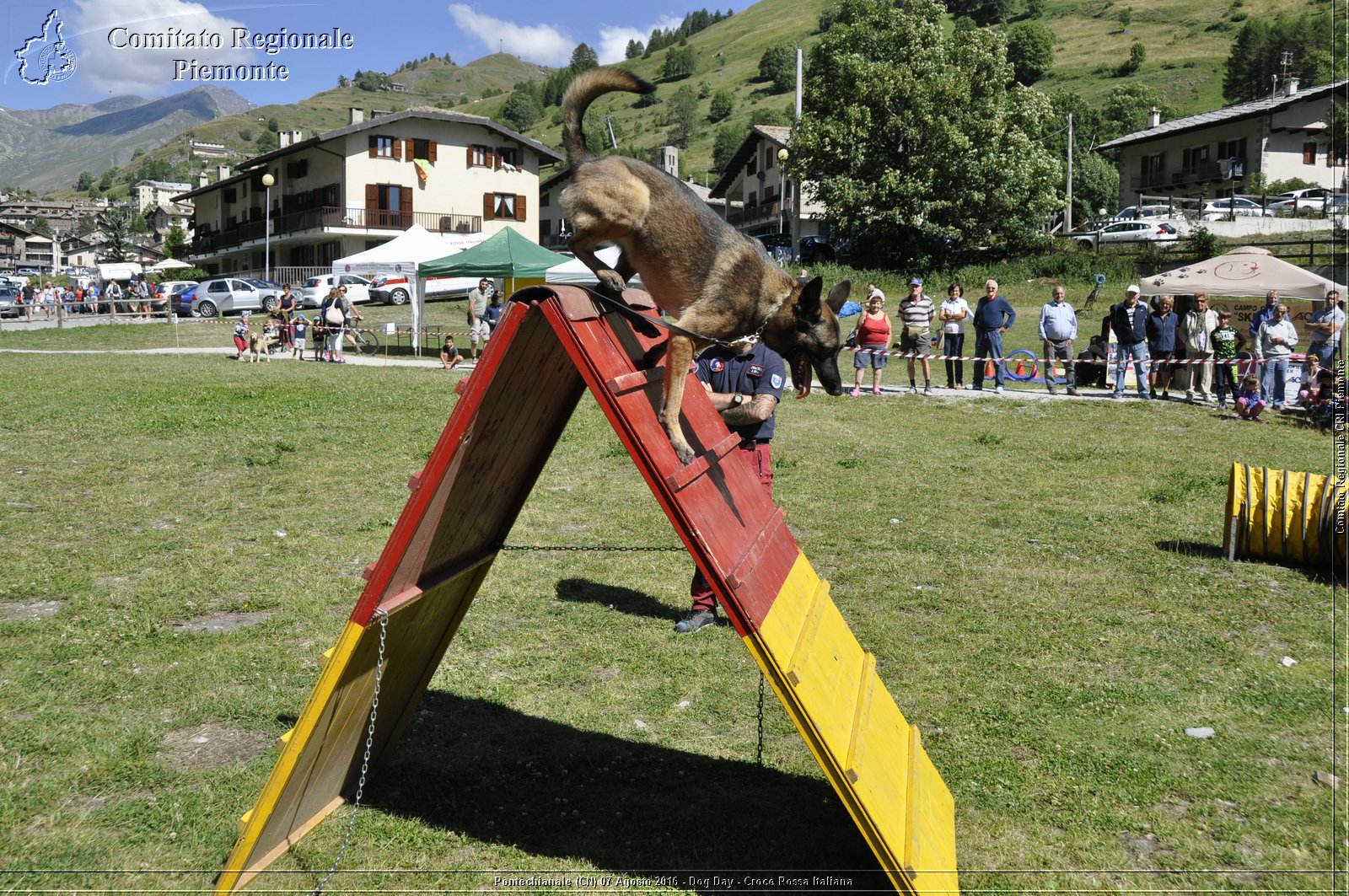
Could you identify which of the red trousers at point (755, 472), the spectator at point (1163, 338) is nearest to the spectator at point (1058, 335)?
the spectator at point (1163, 338)

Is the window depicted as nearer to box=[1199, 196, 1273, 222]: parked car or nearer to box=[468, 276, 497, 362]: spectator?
box=[468, 276, 497, 362]: spectator

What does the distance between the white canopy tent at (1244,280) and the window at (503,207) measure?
45.3 meters

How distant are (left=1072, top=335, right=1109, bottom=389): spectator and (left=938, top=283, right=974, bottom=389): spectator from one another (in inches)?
107

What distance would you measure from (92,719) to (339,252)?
5562 centimetres

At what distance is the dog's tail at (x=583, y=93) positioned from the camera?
15.8 feet

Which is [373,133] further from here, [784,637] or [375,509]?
[784,637]

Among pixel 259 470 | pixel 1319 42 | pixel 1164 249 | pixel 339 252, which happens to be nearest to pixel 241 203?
pixel 339 252

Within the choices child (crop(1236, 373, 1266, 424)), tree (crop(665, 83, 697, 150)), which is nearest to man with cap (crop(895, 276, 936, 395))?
child (crop(1236, 373, 1266, 424))

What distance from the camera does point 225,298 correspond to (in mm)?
40656

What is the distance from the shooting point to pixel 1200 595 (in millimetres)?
7801

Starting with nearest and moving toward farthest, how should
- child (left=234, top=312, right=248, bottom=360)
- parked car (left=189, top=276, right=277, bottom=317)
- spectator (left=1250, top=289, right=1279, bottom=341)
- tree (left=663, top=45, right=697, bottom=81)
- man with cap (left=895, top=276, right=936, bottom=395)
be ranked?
spectator (left=1250, top=289, right=1279, bottom=341)
man with cap (left=895, top=276, right=936, bottom=395)
child (left=234, top=312, right=248, bottom=360)
parked car (left=189, top=276, right=277, bottom=317)
tree (left=663, top=45, right=697, bottom=81)

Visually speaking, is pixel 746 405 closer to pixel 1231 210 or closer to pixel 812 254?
pixel 812 254

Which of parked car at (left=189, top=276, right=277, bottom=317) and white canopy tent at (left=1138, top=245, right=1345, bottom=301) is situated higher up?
parked car at (left=189, top=276, right=277, bottom=317)

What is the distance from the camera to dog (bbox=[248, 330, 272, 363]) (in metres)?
23.3
